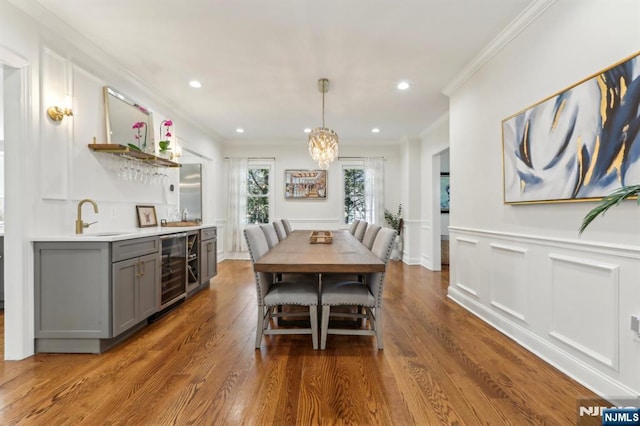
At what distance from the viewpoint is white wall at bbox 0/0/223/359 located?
7.13 ft

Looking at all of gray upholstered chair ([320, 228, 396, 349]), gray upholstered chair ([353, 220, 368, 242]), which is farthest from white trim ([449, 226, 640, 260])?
gray upholstered chair ([353, 220, 368, 242])

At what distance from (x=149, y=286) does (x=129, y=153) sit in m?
1.36

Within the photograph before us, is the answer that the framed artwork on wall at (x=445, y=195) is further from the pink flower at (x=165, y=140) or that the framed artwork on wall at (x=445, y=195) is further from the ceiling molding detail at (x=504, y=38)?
the pink flower at (x=165, y=140)

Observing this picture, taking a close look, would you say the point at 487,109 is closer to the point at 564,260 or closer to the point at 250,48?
the point at 564,260

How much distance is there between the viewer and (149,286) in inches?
111

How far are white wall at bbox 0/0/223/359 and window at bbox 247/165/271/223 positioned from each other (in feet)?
11.9

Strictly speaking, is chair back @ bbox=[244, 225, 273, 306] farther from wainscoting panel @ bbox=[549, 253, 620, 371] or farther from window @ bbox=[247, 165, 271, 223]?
window @ bbox=[247, 165, 271, 223]

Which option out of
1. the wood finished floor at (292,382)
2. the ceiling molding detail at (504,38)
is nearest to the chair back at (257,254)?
the wood finished floor at (292,382)

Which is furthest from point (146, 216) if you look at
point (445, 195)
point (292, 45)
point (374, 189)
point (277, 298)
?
point (445, 195)

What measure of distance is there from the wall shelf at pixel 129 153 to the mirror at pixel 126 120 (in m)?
0.15

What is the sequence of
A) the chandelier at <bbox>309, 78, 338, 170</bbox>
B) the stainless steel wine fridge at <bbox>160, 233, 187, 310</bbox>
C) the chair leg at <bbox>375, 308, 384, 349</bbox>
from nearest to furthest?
the chair leg at <bbox>375, 308, 384, 349</bbox>
the stainless steel wine fridge at <bbox>160, 233, 187, 310</bbox>
the chandelier at <bbox>309, 78, 338, 170</bbox>

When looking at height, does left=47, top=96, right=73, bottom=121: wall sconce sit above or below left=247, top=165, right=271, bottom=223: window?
above

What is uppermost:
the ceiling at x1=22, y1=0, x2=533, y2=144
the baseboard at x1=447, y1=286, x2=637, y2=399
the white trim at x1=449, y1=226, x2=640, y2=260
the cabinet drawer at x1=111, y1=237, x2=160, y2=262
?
the ceiling at x1=22, y1=0, x2=533, y2=144

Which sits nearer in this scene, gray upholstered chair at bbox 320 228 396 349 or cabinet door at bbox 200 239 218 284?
gray upholstered chair at bbox 320 228 396 349
